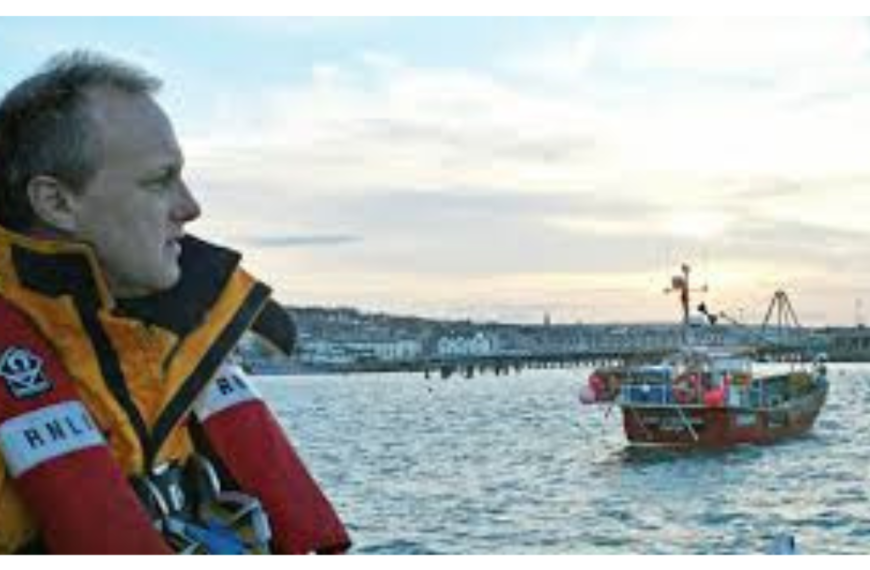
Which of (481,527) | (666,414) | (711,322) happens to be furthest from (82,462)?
(711,322)

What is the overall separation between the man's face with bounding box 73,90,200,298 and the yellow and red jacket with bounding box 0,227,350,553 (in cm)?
4

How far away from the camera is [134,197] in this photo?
1.56 meters

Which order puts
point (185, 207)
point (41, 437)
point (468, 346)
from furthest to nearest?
1. point (468, 346)
2. point (185, 207)
3. point (41, 437)

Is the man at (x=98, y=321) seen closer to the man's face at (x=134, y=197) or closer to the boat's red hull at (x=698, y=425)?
the man's face at (x=134, y=197)

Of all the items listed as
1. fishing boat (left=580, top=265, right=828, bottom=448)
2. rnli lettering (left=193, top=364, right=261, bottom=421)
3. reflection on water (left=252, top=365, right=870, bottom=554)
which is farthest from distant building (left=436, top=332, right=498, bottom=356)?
rnli lettering (left=193, top=364, right=261, bottom=421)

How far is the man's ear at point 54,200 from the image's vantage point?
1.55 metres

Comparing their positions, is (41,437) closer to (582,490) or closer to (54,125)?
(54,125)

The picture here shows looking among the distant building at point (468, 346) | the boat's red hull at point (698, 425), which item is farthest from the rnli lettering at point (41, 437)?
the distant building at point (468, 346)

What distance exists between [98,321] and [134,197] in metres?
0.13

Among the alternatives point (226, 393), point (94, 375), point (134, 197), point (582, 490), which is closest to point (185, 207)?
point (134, 197)

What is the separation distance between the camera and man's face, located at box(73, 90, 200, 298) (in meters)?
1.55

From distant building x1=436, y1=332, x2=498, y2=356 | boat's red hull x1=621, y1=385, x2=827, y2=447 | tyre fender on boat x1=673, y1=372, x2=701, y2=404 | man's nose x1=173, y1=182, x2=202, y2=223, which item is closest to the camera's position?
man's nose x1=173, y1=182, x2=202, y2=223

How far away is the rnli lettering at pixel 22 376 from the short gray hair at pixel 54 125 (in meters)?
0.15

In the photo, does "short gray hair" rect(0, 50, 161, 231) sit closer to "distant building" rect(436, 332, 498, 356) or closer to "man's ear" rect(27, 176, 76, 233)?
"man's ear" rect(27, 176, 76, 233)
